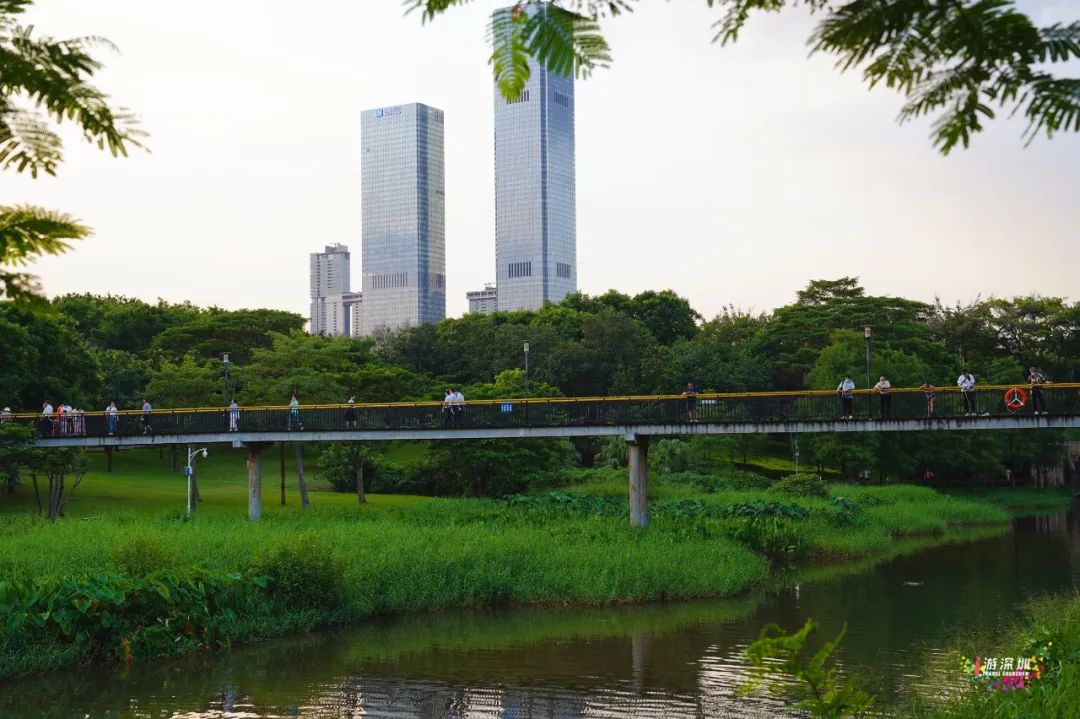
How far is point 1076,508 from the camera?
5788 cm

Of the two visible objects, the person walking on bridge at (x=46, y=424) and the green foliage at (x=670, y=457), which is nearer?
the person walking on bridge at (x=46, y=424)

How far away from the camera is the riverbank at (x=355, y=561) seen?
63.8ft

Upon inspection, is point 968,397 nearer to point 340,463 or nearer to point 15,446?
point 340,463

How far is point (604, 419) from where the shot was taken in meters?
34.3

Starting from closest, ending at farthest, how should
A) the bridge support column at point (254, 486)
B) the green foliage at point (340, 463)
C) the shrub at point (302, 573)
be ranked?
the shrub at point (302, 573), the bridge support column at point (254, 486), the green foliage at point (340, 463)

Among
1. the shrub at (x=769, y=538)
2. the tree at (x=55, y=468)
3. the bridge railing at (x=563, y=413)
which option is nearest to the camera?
the bridge railing at (x=563, y=413)

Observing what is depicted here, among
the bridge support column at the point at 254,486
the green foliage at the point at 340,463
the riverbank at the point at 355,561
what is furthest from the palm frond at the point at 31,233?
the green foliage at the point at 340,463

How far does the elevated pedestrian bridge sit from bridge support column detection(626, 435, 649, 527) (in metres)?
0.04

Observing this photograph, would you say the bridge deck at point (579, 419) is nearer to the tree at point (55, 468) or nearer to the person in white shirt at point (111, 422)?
the person in white shirt at point (111, 422)

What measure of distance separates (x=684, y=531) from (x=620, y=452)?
25.2 meters

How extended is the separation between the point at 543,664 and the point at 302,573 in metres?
6.45

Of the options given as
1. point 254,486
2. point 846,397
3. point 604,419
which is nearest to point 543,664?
point 604,419

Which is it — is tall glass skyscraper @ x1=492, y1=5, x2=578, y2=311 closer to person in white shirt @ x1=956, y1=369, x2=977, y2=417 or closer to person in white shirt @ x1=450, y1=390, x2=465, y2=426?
person in white shirt @ x1=450, y1=390, x2=465, y2=426

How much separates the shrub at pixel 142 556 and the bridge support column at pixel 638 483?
1545cm
